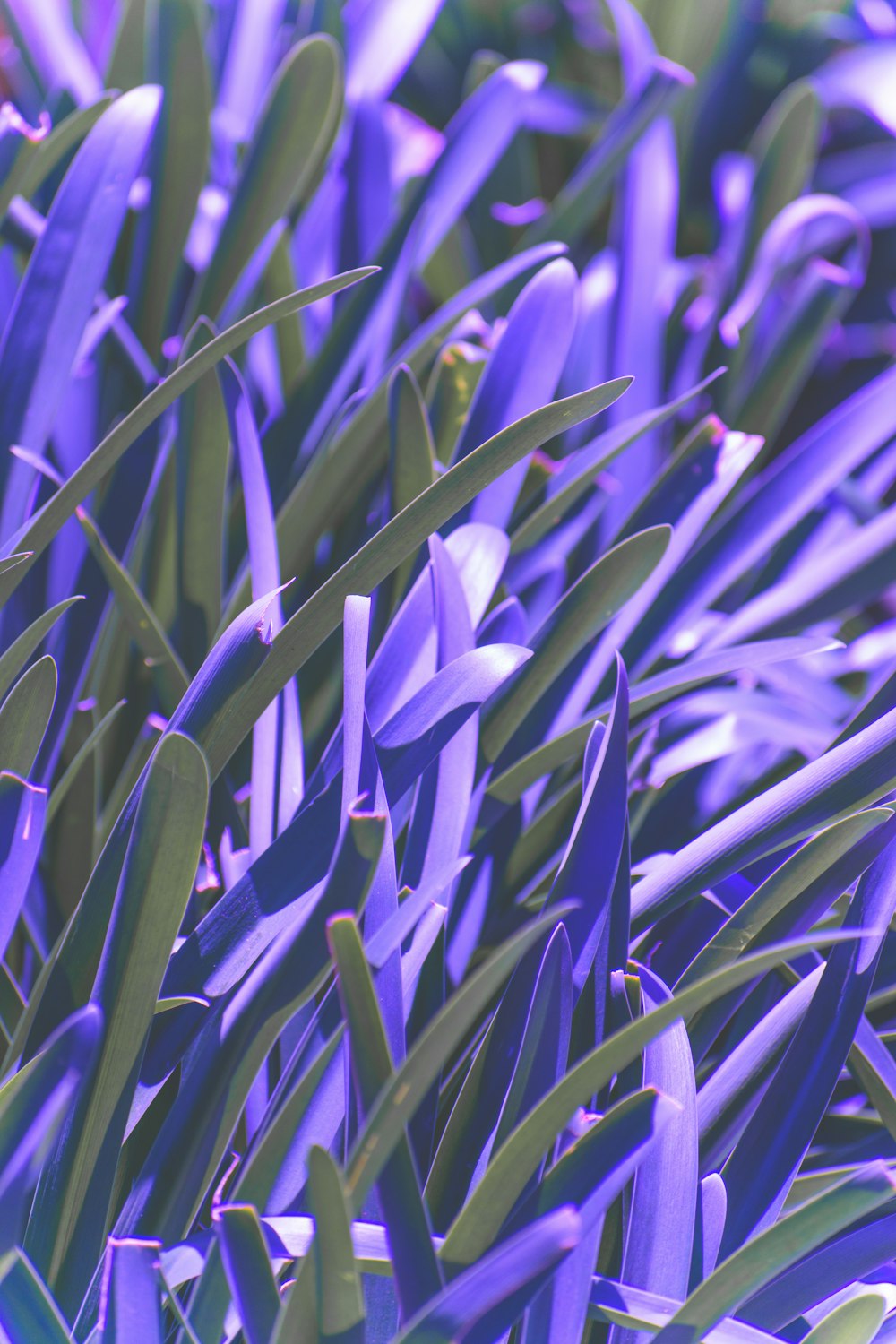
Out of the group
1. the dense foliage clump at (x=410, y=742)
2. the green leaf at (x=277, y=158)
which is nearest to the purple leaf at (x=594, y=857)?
the dense foliage clump at (x=410, y=742)

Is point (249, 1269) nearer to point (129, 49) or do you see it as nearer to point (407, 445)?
point (407, 445)

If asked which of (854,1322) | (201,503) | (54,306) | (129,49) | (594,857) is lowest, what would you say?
(854,1322)

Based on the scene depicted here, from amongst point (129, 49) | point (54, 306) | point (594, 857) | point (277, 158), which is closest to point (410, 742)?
point (594, 857)

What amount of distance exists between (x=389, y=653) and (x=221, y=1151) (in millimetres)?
187

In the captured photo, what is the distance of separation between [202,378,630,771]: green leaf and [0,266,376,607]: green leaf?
0.27 feet

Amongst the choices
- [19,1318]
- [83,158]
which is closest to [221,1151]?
[19,1318]

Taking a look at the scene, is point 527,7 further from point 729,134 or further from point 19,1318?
point 19,1318

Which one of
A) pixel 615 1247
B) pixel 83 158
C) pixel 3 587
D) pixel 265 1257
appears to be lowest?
pixel 615 1247

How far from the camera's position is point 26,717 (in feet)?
1.16

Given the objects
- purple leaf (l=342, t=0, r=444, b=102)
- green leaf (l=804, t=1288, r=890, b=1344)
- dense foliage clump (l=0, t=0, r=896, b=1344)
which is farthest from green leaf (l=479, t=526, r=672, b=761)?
purple leaf (l=342, t=0, r=444, b=102)

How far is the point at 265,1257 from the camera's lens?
0.87 ft

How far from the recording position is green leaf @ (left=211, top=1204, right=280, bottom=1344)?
0.26m

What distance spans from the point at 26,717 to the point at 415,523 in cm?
15

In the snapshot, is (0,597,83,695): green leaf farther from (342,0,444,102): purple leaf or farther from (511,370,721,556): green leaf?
(342,0,444,102): purple leaf
